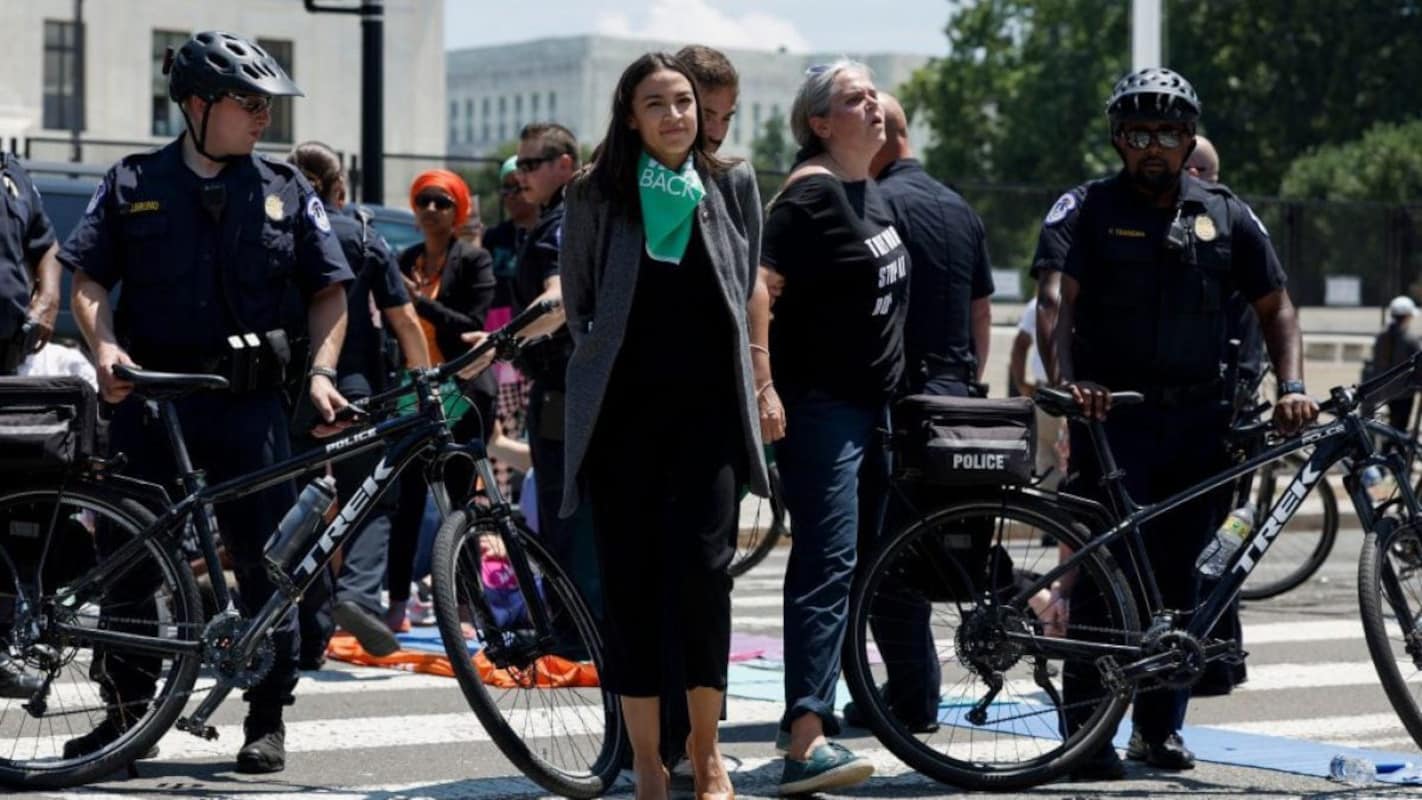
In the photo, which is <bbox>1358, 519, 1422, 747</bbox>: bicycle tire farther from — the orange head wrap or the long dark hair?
the orange head wrap

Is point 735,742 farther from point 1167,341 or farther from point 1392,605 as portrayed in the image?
point 1392,605

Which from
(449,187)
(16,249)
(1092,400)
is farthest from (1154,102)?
(449,187)

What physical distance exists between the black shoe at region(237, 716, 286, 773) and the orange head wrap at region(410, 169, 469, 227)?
142 inches

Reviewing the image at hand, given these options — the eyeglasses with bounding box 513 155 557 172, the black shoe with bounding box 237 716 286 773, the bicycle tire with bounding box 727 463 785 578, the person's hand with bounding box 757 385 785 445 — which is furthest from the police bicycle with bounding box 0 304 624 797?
the bicycle tire with bounding box 727 463 785 578

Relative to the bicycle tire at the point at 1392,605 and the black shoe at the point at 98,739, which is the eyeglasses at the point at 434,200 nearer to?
the black shoe at the point at 98,739

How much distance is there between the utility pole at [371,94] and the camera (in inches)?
613

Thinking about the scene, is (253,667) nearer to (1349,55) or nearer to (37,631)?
(37,631)

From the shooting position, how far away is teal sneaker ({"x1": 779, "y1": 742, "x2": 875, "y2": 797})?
20.2ft

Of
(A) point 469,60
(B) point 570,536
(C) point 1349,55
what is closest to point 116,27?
(C) point 1349,55

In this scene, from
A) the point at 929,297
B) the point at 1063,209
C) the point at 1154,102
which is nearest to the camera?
the point at 1154,102

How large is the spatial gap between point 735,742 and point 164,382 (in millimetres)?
2112

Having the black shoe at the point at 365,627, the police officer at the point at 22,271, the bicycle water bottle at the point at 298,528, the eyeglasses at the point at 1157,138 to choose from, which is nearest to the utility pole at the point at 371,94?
the black shoe at the point at 365,627

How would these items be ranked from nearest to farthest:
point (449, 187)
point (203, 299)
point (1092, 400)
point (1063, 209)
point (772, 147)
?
1. point (203, 299)
2. point (1092, 400)
3. point (1063, 209)
4. point (449, 187)
5. point (772, 147)

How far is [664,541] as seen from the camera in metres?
5.74
